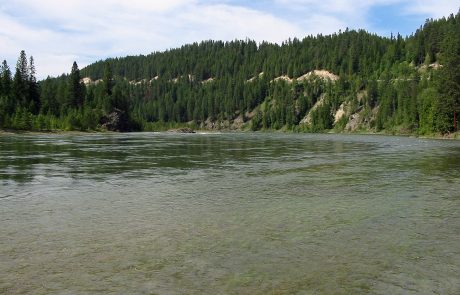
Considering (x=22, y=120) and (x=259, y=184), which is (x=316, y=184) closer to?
(x=259, y=184)

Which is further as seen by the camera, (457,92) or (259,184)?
(457,92)

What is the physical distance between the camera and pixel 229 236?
600 inches

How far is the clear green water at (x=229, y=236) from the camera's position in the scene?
10.9 metres

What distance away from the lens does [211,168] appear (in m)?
38.8

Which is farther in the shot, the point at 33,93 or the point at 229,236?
the point at 33,93

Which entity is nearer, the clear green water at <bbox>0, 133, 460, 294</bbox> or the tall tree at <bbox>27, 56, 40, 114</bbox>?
the clear green water at <bbox>0, 133, 460, 294</bbox>

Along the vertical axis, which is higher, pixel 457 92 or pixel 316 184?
pixel 457 92

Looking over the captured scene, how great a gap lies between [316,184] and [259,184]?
382cm

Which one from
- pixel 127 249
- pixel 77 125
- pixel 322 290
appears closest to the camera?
pixel 322 290

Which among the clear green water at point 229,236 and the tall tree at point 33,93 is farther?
the tall tree at point 33,93

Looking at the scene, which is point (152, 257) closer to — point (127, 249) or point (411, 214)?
point (127, 249)

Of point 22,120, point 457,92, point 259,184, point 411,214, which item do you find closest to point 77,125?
point 22,120

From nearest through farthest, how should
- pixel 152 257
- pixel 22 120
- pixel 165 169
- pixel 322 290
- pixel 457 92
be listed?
pixel 322 290, pixel 152 257, pixel 165 169, pixel 457 92, pixel 22 120

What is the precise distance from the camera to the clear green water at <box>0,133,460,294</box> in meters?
10.9
